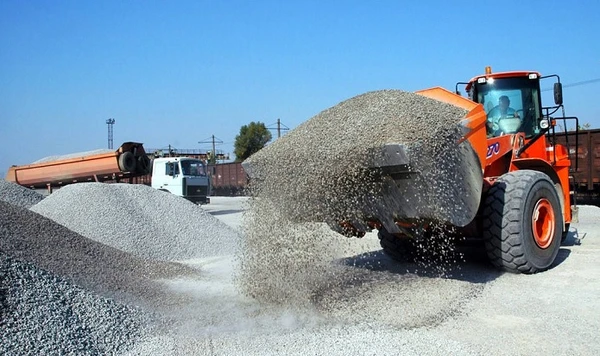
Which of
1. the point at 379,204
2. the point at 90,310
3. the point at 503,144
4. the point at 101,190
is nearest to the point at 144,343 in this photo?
the point at 90,310

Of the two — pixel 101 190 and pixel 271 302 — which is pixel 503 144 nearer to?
pixel 271 302

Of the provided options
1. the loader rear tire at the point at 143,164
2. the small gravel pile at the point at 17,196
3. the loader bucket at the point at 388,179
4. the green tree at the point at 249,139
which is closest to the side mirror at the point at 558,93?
the loader bucket at the point at 388,179

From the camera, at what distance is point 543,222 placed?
580cm

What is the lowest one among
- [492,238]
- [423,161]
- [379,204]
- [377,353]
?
[377,353]

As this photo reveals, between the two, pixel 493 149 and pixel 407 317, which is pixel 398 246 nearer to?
pixel 493 149

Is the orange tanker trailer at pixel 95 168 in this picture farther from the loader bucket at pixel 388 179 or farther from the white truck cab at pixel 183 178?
the loader bucket at pixel 388 179

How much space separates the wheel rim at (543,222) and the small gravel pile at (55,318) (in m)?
3.85

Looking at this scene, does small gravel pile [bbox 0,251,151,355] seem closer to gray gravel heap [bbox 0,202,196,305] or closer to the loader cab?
gray gravel heap [bbox 0,202,196,305]

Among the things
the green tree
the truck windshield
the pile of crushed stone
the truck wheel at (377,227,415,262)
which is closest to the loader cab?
the truck wheel at (377,227,415,262)

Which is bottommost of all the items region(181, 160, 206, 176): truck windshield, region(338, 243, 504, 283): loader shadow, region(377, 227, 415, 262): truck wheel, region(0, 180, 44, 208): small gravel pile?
region(338, 243, 504, 283): loader shadow

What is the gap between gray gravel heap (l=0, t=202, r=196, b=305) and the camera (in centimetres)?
466

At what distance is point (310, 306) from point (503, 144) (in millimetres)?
2884

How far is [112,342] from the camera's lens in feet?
12.0

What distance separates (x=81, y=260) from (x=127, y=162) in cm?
1213
